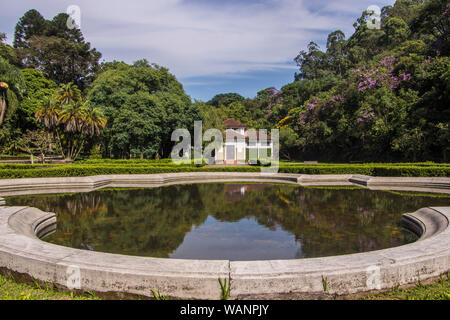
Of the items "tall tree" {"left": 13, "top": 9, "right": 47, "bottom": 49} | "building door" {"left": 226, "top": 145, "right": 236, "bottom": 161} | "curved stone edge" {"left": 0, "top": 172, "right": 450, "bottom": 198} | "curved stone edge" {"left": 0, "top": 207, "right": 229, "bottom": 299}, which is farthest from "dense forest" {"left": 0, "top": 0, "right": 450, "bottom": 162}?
"curved stone edge" {"left": 0, "top": 207, "right": 229, "bottom": 299}

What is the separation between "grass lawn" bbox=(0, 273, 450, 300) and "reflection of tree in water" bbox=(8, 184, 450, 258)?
2.07 m

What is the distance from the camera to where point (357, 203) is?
1245cm

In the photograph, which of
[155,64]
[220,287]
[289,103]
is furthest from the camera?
[289,103]

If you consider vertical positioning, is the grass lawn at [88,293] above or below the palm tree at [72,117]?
below

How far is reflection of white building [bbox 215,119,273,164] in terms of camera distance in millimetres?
46625

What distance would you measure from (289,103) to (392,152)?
94.8 ft

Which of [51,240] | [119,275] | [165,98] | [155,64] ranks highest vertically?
[155,64]

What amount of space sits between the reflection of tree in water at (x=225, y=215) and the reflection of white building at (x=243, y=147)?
29841mm

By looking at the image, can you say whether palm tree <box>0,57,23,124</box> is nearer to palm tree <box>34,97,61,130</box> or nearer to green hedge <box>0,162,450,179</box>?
palm tree <box>34,97,61,130</box>

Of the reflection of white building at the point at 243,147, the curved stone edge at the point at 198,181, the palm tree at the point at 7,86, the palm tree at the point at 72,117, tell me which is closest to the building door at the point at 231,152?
the reflection of white building at the point at 243,147

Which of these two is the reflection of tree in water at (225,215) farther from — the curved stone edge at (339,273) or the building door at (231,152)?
the building door at (231,152)

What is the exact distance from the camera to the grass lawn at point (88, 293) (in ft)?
14.2
